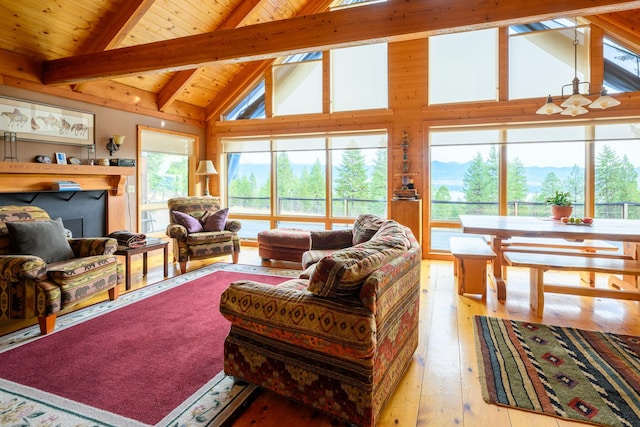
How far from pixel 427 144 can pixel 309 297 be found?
4.39 meters

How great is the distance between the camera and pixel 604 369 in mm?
2182

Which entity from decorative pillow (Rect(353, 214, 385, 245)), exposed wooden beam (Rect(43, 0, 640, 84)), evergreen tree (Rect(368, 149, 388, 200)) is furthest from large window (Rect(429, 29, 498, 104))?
decorative pillow (Rect(353, 214, 385, 245))

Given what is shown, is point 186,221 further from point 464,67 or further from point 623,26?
point 623,26

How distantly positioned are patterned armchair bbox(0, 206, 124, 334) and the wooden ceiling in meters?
1.90

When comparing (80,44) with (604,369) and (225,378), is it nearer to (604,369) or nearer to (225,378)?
(225,378)

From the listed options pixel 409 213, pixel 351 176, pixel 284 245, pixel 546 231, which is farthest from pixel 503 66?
pixel 284 245

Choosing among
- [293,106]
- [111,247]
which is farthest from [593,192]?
[111,247]

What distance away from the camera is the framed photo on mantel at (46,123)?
153 inches

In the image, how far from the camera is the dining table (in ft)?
9.95

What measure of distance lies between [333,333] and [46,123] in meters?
4.64

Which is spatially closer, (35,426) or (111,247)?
(35,426)

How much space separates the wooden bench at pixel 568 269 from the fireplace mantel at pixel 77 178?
5044 mm

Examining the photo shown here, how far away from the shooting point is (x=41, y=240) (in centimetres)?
312

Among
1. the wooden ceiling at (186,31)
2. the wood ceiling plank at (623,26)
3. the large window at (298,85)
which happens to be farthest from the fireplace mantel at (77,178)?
the wood ceiling plank at (623,26)
